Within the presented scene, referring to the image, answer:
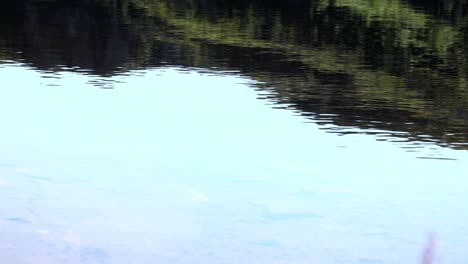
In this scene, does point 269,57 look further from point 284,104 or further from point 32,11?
point 32,11

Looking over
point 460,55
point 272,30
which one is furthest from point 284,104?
point 272,30

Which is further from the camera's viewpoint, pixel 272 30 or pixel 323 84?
pixel 272 30

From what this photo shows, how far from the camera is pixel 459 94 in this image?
1438 cm

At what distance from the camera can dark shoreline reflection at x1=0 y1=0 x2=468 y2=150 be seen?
496 inches

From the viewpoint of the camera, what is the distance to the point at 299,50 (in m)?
18.7

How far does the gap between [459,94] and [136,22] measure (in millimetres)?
11432

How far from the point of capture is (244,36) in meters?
20.7

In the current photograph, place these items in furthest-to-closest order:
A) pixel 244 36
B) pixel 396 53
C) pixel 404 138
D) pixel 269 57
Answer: pixel 244 36 < pixel 396 53 < pixel 269 57 < pixel 404 138

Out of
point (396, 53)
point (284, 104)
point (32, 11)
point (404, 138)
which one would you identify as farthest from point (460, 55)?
point (32, 11)

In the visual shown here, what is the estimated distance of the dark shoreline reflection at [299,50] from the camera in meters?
12.6

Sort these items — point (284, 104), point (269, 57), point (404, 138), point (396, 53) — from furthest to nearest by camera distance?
1. point (396, 53)
2. point (269, 57)
3. point (284, 104)
4. point (404, 138)

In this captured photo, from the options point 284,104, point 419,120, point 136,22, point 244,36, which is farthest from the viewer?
point 136,22

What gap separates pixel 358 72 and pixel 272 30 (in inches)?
253

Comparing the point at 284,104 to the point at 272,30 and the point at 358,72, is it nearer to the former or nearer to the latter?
the point at 358,72
